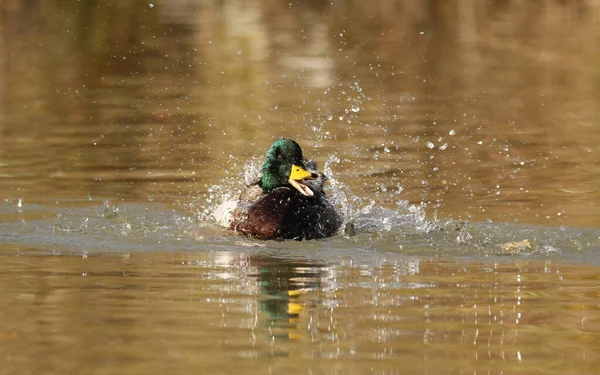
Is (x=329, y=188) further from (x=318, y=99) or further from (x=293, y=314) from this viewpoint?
(x=318, y=99)

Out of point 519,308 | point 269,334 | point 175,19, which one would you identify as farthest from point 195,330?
point 175,19

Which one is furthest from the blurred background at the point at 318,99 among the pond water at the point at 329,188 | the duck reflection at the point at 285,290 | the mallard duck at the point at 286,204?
the duck reflection at the point at 285,290

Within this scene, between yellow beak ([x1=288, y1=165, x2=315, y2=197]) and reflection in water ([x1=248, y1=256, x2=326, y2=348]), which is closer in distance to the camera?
reflection in water ([x1=248, y1=256, x2=326, y2=348])

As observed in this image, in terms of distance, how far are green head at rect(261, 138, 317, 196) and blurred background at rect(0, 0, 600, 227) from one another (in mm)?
1140

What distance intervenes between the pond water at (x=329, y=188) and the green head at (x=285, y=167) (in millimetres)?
645

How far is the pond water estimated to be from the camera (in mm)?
7012

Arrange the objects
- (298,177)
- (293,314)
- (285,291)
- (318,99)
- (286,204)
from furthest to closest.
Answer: (318,99), (298,177), (286,204), (285,291), (293,314)

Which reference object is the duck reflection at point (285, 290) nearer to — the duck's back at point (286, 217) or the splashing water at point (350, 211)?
the duck's back at point (286, 217)

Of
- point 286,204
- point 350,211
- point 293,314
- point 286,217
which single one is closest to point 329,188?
point 350,211

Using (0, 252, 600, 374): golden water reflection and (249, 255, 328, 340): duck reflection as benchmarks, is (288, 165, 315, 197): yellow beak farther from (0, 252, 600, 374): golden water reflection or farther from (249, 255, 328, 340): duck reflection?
(0, 252, 600, 374): golden water reflection

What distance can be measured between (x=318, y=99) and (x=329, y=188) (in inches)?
243

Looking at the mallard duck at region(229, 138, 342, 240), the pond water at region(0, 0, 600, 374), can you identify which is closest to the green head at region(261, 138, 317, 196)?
the mallard duck at region(229, 138, 342, 240)

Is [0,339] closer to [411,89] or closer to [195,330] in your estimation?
[195,330]

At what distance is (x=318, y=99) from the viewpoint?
18.5 metres
